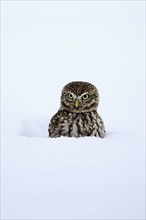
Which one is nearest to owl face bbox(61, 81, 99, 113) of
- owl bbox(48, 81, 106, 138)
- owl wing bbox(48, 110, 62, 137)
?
owl bbox(48, 81, 106, 138)

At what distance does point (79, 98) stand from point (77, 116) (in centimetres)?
17

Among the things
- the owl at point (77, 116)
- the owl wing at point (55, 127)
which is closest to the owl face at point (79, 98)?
the owl at point (77, 116)

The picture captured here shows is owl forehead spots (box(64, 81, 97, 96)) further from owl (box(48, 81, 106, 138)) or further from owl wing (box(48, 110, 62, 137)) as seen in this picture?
owl wing (box(48, 110, 62, 137))

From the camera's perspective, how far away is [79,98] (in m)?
5.02

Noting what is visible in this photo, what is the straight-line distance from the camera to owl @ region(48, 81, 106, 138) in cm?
497

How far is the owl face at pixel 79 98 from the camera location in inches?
197

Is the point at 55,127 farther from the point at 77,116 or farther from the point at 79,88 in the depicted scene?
the point at 79,88

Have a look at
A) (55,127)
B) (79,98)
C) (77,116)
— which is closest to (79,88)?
(79,98)

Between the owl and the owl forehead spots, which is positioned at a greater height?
the owl forehead spots
